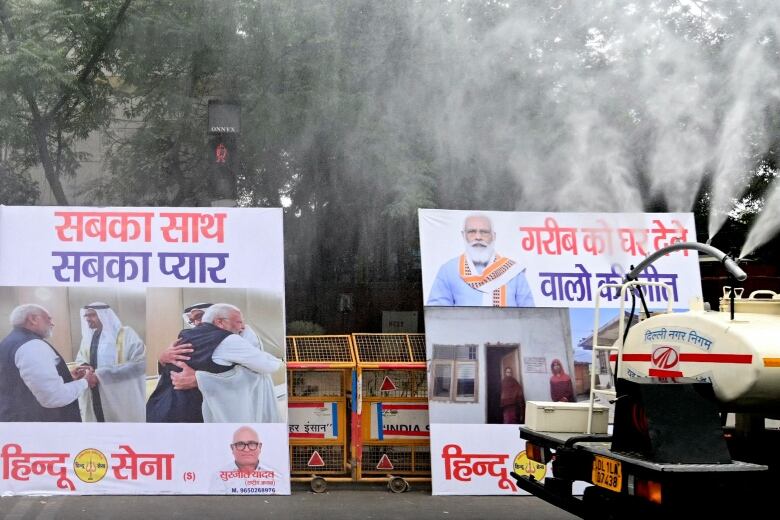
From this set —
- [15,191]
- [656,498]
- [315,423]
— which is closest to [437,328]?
[315,423]

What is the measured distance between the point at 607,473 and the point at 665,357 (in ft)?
2.46

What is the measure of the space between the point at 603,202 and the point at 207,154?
459cm

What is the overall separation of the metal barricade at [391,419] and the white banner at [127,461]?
1058mm

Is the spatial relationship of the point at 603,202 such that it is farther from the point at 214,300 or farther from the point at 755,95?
the point at 214,300

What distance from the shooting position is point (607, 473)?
4449 mm

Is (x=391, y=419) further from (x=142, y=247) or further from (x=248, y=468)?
(x=142, y=247)

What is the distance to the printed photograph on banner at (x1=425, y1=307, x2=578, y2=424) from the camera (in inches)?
302

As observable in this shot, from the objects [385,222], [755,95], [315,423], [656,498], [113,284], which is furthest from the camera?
[385,222]

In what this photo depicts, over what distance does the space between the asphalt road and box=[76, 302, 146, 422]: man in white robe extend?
702 mm

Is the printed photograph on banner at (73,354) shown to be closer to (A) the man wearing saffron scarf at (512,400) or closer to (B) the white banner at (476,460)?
(B) the white banner at (476,460)

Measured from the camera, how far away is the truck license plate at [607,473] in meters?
4.32

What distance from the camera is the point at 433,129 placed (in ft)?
33.6

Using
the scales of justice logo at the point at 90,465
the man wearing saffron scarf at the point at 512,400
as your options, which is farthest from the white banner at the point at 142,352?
the man wearing saffron scarf at the point at 512,400

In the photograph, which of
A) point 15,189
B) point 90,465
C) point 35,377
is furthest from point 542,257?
point 15,189
